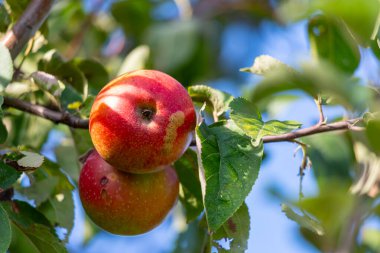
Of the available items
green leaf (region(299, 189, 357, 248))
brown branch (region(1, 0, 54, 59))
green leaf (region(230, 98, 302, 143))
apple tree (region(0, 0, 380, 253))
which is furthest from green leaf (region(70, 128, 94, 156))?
green leaf (region(299, 189, 357, 248))

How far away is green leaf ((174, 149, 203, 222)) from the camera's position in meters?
1.50

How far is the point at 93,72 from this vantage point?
1.80 meters

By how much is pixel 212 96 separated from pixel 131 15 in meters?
1.39

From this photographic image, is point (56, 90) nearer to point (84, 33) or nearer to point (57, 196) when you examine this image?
point (57, 196)

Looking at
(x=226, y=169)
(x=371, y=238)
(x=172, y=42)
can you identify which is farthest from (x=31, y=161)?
(x=172, y=42)

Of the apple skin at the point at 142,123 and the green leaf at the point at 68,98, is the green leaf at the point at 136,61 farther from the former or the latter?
the apple skin at the point at 142,123

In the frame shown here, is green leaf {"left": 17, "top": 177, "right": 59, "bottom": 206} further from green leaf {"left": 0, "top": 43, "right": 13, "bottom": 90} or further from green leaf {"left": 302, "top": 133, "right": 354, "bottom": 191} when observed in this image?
green leaf {"left": 302, "top": 133, "right": 354, "bottom": 191}

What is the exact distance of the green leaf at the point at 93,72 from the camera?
5.78ft

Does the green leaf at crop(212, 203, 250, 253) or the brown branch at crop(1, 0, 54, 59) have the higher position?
the brown branch at crop(1, 0, 54, 59)

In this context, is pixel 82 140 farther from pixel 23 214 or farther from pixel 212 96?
pixel 212 96

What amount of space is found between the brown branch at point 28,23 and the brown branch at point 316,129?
22.7 inches

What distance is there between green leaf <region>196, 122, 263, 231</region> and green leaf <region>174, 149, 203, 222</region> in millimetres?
230

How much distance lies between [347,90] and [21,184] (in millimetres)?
938

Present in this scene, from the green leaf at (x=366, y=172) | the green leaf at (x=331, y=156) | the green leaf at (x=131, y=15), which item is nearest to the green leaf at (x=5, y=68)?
the green leaf at (x=366, y=172)
